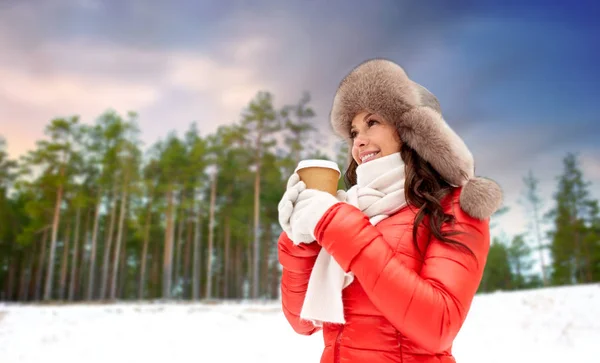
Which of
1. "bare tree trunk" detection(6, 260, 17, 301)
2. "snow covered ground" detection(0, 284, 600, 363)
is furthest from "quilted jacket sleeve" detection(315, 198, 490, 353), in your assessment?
"bare tree trunk" detection(6, 260, 17, 301)

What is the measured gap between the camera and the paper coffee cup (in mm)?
1704

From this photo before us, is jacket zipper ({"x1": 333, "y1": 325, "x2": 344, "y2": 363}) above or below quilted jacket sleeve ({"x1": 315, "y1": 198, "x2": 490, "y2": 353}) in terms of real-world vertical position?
below

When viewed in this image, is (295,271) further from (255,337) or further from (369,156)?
(255,337)

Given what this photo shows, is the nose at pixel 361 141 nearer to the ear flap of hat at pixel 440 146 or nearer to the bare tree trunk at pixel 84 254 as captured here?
the ear flap of hat at pixel 440 146

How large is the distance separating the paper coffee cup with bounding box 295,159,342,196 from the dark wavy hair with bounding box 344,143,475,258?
1.15 feet

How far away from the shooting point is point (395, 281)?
4.84 feet

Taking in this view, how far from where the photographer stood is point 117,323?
12656 mm

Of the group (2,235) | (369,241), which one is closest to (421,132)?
(369,241)

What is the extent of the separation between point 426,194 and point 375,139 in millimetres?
402

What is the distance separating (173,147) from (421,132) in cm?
3386

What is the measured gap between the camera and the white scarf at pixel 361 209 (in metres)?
1.69

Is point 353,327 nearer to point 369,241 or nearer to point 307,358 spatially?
point 369,241

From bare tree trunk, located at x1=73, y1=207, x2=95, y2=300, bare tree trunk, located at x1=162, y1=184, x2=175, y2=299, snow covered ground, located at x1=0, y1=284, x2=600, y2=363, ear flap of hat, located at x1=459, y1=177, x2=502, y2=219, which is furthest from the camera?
bare tree trunk, located at x1=73, y1=207, x2=95, y2=300

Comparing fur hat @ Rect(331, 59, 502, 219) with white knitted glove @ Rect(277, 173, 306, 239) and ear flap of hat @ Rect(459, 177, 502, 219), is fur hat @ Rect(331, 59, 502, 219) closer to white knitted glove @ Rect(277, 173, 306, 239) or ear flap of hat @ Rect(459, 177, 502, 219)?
ear flap of hat @ Rect(459, 177, 502, 219)
